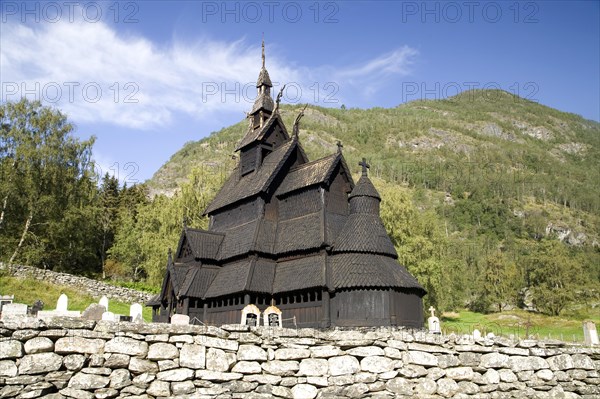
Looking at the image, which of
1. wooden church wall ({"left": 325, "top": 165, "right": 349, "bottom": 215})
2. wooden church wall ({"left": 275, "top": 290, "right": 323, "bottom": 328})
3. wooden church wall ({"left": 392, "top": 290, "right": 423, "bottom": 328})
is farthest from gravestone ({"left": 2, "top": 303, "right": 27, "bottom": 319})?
wooden church wall ({"left": 325, "top": 165, "right": 349, "bottom": 215})

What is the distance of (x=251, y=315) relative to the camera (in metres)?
25.3

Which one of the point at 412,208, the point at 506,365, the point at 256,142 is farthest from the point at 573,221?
the point at 506,365

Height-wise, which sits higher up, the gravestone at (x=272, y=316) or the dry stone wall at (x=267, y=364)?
the gravestone at (x=272, y=316)

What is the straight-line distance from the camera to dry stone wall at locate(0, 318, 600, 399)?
8.11 metres

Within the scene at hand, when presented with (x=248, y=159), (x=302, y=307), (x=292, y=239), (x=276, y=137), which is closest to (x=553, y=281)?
(x=276, y=137)

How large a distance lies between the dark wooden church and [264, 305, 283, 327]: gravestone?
47.8 inches

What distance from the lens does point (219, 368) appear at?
914cm

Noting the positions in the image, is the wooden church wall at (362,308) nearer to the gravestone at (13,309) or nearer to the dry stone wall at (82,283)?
the gravestone at (13,309)

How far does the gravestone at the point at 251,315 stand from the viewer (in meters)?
23.2

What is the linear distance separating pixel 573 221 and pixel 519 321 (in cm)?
13102

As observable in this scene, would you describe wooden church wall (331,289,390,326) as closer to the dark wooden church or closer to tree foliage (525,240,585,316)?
the dark wooden church

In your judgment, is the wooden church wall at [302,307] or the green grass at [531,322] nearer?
the wooden church wall at [302,307]

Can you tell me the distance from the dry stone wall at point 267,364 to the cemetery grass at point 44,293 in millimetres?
28330

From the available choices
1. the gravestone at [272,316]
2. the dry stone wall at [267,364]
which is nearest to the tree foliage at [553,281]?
the gravestone at [272,316]
